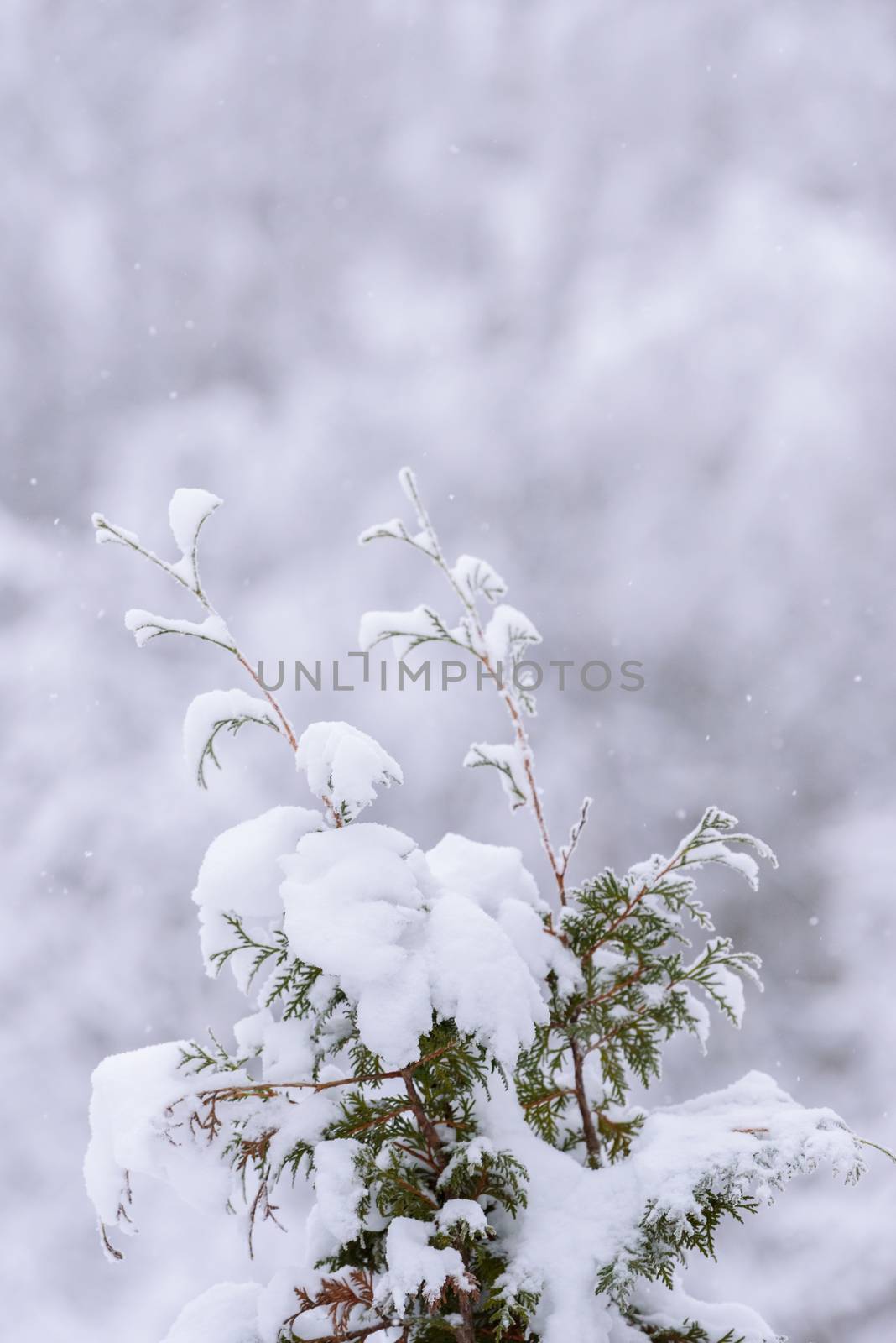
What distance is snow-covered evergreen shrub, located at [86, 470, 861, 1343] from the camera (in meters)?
1.68

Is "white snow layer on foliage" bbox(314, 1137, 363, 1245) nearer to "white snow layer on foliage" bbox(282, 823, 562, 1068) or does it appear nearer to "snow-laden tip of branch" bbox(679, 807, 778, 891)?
"white snow layer on foliage" bbox(282, 823, 562, 1068)

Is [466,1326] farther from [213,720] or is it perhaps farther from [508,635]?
[508,635]

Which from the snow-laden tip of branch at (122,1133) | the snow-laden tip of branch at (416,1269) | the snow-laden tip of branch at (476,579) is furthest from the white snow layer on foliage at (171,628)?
the snow-laden tip of branch at (416,1269)

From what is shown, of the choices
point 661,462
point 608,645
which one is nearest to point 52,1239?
point 608,645

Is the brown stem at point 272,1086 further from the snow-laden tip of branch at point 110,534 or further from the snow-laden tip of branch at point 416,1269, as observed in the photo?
the snow-laden tip of branch at point 110,534

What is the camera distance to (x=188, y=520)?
1972 millimetres

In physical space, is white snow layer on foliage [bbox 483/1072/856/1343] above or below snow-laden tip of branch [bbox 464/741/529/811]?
below

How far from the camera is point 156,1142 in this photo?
1735mm

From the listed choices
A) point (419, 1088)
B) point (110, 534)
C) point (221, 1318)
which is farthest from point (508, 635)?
point (221, 1318)

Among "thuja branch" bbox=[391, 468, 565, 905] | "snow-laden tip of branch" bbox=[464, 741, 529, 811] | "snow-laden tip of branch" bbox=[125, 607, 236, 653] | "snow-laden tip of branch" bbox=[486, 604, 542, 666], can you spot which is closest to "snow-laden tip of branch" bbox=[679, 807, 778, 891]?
"thuja branch" bbox=[391, 468, 565, 905]

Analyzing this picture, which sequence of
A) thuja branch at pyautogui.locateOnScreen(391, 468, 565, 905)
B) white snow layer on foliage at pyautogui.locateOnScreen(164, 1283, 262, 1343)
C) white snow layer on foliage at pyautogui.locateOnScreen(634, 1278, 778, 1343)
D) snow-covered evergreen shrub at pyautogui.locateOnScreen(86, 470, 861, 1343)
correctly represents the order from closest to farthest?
snow-covered evergreen shrub at pyautogui.locateOnScreen(86, 470, 861, 1343) → white snow layer on foliage at pyautogui.locateOnScreen(164, 1283, 262, 1343) → white snow layer on foliage at pyautogui.locateOnScreen(634, 1278, 778, 1343) → thuja branch at pyautogui.locateOnScreen(391, 468, 565, 905)

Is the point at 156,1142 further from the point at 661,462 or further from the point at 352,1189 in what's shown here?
the point at 661,462

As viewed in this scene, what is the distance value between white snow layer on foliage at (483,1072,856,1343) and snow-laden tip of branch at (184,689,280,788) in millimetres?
1221

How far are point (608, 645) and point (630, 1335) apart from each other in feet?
174
